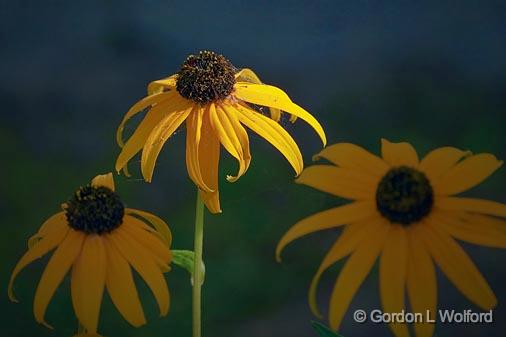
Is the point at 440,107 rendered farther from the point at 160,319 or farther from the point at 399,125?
the point at 160,319

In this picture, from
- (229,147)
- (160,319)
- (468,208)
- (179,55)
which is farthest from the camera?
(179,55)

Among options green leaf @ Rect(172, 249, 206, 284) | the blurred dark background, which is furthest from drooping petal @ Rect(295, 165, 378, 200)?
the blurred dark background

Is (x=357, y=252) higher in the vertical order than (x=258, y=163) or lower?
lower

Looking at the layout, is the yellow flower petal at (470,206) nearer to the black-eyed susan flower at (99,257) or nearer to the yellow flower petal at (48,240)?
the black-eyed susan flower at (99,257)

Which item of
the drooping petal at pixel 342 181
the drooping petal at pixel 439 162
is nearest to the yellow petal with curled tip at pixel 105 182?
the drooping petal at pixel 342 181

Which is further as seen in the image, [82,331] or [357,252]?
[82,331]

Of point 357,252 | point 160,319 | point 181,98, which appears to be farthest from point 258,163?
point 357,252

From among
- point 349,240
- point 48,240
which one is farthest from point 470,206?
point 48,240
